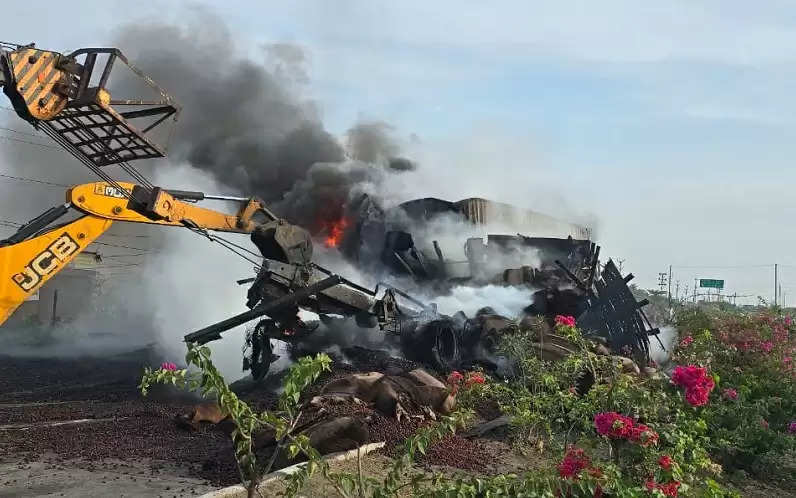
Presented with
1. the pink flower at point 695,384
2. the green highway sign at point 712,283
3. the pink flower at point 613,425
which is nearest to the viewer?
the pink flower at point 613,425

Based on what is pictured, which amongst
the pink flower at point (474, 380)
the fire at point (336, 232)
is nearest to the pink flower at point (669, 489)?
the pink flower at point (474, 380)

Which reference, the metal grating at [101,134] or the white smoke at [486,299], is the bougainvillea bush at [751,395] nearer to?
the white smoke at [486,299]

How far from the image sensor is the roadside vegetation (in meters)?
4.47

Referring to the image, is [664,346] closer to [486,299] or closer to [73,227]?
[486,299]

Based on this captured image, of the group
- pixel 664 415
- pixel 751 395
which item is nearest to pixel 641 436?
pixel 664 415

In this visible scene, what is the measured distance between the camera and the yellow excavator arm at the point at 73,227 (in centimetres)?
963

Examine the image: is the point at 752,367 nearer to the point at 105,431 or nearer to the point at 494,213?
the point at 105,431

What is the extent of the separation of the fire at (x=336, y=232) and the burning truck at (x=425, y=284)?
0.13 ft

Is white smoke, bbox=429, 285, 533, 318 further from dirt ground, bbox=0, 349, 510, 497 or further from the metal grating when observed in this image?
the metal grating

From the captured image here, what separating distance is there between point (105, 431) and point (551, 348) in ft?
25.0

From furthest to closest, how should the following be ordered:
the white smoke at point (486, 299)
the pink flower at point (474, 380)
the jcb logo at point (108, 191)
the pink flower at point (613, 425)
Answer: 1. the white smoke at point (486, 299)
2. the jcb logo at point (108, 191)
3. the pink flower at point (474, 380)
4. the pink flower at point (613, 425)

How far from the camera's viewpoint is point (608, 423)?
17.1 ft

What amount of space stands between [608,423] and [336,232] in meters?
18.5

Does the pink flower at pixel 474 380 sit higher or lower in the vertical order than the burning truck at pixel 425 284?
lower
